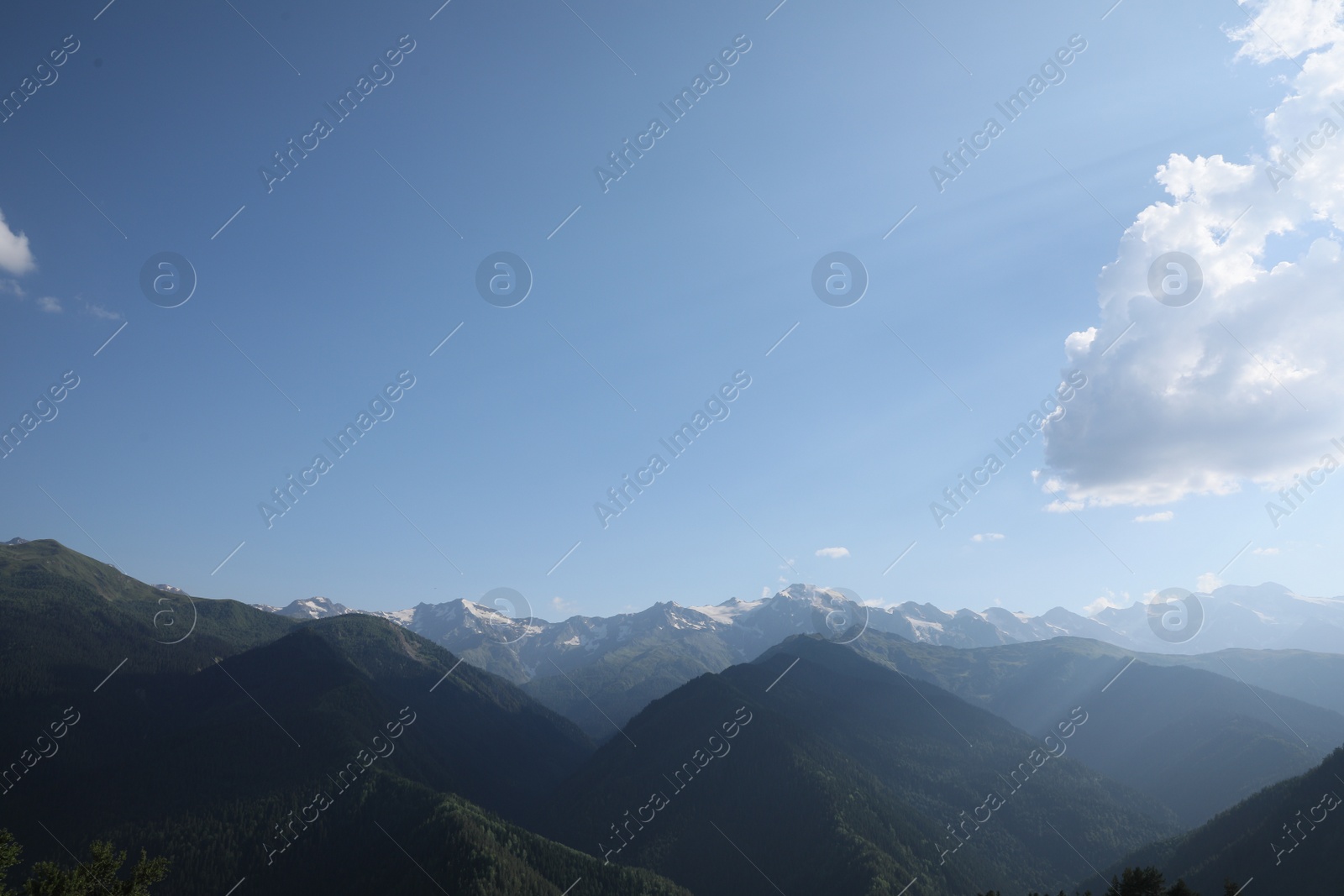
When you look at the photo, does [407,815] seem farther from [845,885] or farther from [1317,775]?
[1317,775]

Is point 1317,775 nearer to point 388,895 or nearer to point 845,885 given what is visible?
point 845,885

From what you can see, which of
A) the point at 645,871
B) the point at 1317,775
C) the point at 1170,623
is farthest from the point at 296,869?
the point at 1317,775

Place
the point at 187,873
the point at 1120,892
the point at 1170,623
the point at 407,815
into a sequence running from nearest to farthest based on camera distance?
1. the point at 1120,892
2. the point at 1170,623
3. the point at 187,873
4. the point at 407,815

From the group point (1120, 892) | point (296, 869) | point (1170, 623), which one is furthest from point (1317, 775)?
point (296, 869)

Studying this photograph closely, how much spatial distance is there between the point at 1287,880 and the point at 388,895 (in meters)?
245

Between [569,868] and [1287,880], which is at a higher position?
[569,868]

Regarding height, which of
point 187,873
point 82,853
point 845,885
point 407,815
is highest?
point 82,853

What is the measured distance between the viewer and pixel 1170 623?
164 meters

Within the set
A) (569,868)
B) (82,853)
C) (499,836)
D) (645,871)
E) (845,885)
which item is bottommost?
(845,885)

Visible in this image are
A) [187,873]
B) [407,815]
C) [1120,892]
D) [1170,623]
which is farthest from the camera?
[407,815]

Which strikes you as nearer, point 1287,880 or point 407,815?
point 1287,880

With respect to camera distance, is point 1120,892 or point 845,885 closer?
point 1120,892

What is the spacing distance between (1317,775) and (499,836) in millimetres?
250985

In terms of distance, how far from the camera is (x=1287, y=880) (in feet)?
559
